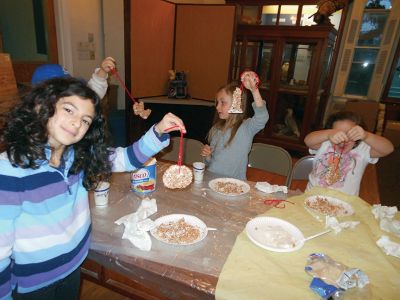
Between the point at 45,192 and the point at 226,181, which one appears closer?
the point at 45,192

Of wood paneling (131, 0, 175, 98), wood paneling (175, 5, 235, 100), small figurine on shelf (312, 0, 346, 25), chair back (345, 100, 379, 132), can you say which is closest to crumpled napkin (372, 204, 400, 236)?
wood paneling (175, 5, 235, 100)

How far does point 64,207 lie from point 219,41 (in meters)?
2.76

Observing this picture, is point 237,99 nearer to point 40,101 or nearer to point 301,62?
point 40,101

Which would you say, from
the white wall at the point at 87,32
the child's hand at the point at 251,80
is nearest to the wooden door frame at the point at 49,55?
the white wall at the point at 87,32

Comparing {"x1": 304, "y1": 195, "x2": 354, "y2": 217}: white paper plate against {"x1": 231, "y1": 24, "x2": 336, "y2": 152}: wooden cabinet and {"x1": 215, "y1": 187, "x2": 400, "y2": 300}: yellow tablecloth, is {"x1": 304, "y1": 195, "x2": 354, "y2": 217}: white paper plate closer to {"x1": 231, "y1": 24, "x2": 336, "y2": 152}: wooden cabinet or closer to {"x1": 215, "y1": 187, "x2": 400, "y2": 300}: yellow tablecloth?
{"x1": 215, "y1": 187, "x2": 400, "y2": 300}: yellow tablecloth

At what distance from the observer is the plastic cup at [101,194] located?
1096mm

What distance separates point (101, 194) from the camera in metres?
1.10

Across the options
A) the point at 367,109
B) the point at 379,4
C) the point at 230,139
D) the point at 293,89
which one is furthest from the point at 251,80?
the point at 379,4

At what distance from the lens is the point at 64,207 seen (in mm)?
843

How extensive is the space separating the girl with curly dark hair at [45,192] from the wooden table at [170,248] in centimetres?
11

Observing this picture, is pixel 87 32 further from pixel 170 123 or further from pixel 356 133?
pixel 356 133

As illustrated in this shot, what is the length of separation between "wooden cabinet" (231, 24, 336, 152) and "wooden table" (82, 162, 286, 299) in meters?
2.57

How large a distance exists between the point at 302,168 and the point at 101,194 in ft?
4.11

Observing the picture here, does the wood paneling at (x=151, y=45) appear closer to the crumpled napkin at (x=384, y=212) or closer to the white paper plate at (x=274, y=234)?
the white paper plate at (x=274, y=234)
